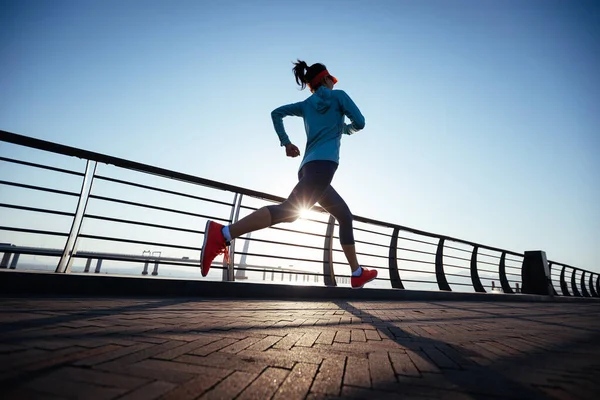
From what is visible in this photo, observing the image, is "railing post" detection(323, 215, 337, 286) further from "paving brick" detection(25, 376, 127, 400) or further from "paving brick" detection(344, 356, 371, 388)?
"paving brick" detection(25, 376, 127, 400)

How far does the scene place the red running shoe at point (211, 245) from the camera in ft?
8.15

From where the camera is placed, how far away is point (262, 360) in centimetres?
110

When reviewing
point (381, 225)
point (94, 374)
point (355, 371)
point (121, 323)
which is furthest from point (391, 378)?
point (381, 225)

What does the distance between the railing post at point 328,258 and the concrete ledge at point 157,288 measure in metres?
0.25

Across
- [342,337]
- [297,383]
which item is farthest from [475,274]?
[297,383]

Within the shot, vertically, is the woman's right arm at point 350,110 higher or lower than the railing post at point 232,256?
higher

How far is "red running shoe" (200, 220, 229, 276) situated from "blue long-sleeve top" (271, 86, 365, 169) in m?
1.01

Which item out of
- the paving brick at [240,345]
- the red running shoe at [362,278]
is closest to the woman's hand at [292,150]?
the red running shoe at [362,278]

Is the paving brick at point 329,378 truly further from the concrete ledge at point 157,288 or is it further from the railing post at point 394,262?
the railing post at point 394,262

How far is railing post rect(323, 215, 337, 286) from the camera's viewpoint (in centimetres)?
444

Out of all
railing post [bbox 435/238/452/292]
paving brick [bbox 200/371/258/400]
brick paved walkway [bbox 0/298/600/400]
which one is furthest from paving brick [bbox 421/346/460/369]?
railing post [bbox 435/238/452/292]

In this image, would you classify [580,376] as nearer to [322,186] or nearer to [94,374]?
[94,374]

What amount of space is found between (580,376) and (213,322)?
1.87 meters

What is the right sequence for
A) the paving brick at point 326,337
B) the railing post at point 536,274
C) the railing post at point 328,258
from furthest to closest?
the railing post at point 536,274, the railing post at point 328,258, the paving brick at point 326,337
